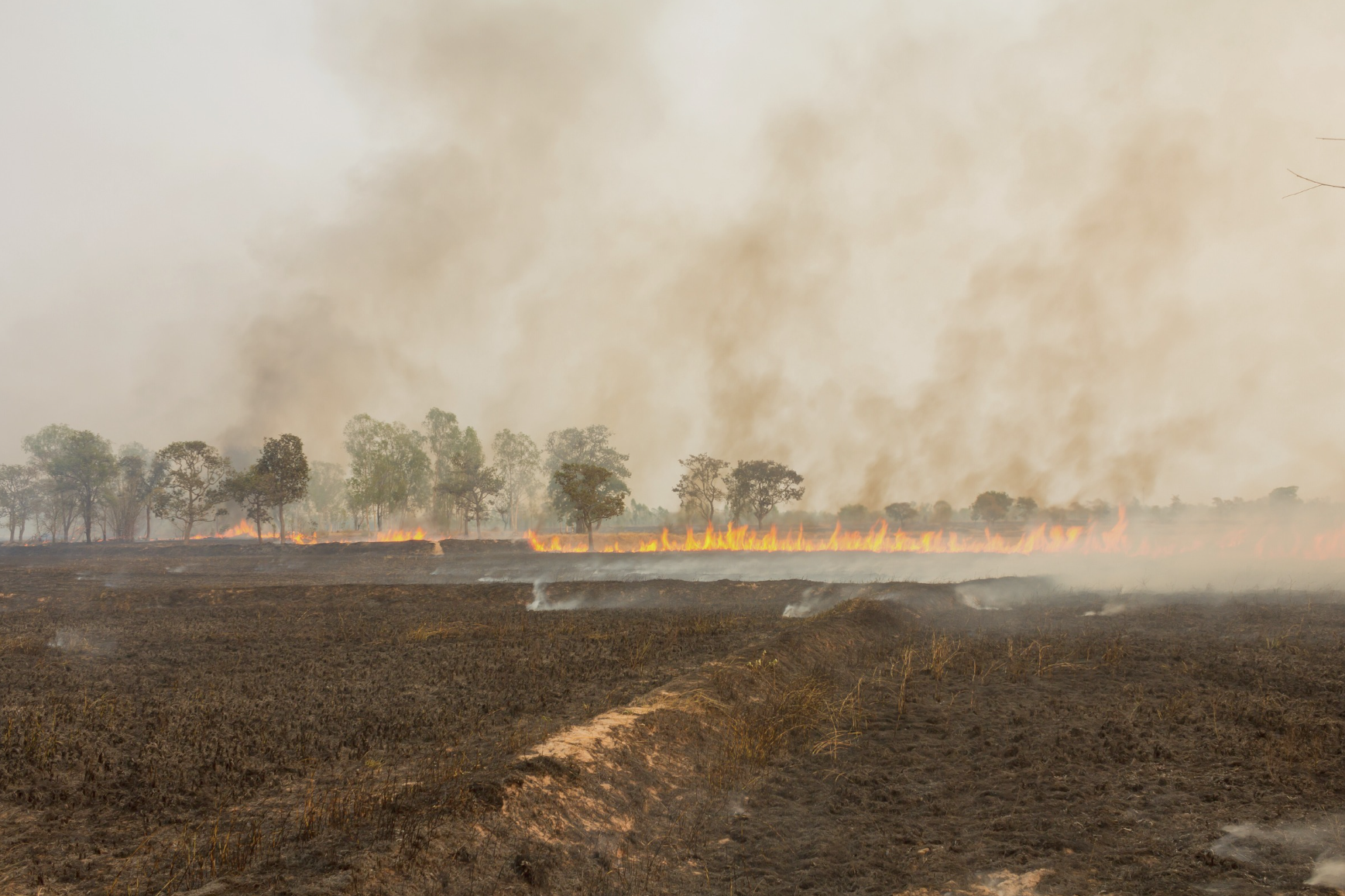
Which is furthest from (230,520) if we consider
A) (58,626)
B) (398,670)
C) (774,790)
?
(774,790)

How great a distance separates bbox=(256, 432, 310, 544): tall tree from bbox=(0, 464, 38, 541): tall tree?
Answer: 61.2 m

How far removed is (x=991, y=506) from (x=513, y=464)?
83.0 m

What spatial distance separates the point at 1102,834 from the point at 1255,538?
72.7 metres

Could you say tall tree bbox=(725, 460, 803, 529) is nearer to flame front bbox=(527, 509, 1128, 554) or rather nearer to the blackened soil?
flame front bbox=(527, 509, 1128, 554)

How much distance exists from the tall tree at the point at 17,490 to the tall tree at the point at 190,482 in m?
37.1

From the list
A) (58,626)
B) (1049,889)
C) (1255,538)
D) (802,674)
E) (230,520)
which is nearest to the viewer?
(1049,889)

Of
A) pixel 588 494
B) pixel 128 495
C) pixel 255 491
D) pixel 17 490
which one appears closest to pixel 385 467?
pixel 255 491

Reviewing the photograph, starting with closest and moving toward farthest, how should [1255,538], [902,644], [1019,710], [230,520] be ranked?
[1019,710] → [902,644] → [1255,538] → [230,520]

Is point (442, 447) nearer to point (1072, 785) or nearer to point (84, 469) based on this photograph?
point (84, 469)

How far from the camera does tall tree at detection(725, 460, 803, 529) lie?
302 ft

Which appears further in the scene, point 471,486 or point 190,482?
point 471,486

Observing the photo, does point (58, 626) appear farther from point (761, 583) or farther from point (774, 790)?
point (761, 583)

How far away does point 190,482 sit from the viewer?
8769cm

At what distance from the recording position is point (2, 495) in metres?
104
